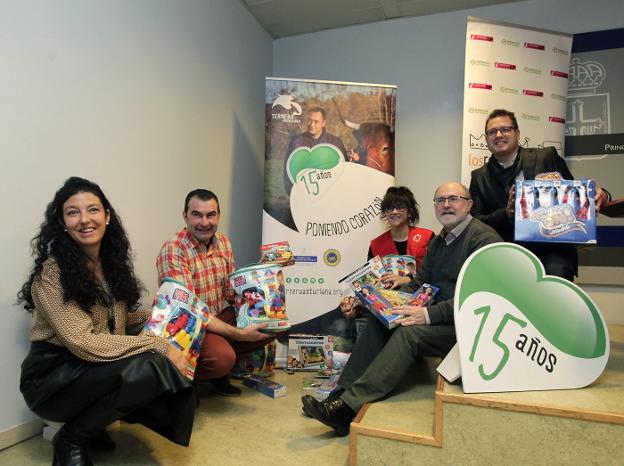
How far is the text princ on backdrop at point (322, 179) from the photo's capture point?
314 cm

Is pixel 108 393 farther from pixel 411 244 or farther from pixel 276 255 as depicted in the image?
pixel 411 244

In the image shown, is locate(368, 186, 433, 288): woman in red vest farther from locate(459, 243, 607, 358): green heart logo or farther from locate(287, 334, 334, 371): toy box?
locate(459, 243, 607, 358): green heart logo

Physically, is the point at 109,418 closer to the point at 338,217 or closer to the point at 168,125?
the point at 168,125

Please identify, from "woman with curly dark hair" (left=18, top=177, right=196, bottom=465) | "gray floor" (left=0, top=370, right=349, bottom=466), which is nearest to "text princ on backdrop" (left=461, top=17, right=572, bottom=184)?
"gray floor" (left=0, top=370, right=349, bottom=466)

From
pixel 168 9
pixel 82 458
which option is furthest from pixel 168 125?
pixel 82 458

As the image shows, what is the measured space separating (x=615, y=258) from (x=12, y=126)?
3.80 meters

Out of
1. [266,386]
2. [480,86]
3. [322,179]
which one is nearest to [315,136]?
[322,179]

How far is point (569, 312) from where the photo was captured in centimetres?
167

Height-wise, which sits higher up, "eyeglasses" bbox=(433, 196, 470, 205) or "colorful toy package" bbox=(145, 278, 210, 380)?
"eyeglasses" bbox=(433, 196, 470, 205)

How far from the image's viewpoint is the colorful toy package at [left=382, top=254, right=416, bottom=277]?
8.14 feet

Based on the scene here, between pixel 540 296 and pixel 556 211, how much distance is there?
16.4 inches

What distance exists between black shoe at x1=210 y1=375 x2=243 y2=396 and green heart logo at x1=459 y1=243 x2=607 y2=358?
1438 millimetres

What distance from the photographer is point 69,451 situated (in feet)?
5.24

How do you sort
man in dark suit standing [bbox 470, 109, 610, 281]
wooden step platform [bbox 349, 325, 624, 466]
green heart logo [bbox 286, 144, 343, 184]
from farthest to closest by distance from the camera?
green heart logo [bbox 286, 144, 343, 184] < man in dark suit standing [bbox 470, 109, 610, 281] < wooden step platform [bbox 349, 325, 624, 466]
